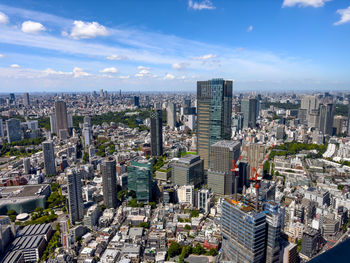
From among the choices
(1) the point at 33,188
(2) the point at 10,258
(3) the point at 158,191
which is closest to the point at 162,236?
(3) the point at 158,191

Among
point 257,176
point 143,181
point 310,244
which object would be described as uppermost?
point 257,176

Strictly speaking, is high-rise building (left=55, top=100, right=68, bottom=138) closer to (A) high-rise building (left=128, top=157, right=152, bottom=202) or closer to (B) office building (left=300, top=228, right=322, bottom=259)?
(A) high-rise building (left=128, top=157, right=152, bottom=202)

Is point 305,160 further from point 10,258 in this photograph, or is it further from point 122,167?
point 10,258

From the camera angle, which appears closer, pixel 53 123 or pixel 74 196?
pixel 74 196

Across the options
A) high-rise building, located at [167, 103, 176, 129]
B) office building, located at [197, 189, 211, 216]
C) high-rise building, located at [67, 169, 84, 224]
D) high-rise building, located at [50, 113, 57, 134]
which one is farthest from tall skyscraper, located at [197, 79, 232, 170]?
high-rise building, located at [50, 113, 57, 134]

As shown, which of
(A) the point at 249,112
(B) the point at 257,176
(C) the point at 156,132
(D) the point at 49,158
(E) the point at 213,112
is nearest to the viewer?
(B) the point at 257,176

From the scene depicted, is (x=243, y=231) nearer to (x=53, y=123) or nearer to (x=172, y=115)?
(x=172, y=115)

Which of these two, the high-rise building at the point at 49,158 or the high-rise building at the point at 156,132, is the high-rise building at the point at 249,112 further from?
the high-rise building at the point at 49,158

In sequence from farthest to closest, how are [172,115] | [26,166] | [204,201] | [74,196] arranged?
1. [172,115]
2. [26,166]
3. [204,201]
4. [74,196]

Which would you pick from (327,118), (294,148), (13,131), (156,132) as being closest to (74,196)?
(156,132)
